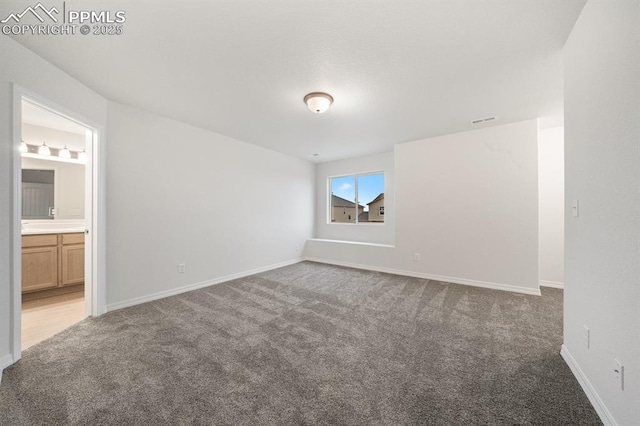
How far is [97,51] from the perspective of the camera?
1.89m

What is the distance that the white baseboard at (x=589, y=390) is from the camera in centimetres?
122

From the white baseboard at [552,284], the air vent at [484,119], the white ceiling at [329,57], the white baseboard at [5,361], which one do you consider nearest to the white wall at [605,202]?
the white ceiling at [329,57]

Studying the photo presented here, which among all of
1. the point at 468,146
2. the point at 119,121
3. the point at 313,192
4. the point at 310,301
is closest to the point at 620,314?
the point at 310,301

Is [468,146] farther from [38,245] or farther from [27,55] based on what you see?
[38,245]

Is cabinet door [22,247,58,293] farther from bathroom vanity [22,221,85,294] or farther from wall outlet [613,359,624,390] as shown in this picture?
wall outlet [613,359,624,390]

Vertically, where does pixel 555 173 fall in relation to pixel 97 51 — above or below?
below

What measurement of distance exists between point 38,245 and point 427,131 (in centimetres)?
588

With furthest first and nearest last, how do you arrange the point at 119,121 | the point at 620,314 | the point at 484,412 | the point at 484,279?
the point at 484,279, the point at 119,121, the point at 484,412, the point at 620,314

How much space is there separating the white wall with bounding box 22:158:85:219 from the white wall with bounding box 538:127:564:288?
7.67m

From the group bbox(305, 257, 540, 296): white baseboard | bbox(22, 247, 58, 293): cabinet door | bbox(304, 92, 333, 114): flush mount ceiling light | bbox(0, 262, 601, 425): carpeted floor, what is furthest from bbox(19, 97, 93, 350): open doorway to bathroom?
bbox(305, 257, 540, 296): white baseboard

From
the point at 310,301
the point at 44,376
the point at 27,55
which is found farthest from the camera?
the point at 310,301

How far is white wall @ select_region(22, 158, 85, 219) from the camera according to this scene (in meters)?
3.70

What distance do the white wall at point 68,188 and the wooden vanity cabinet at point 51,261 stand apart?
2.45 feet

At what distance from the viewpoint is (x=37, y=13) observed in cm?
156
